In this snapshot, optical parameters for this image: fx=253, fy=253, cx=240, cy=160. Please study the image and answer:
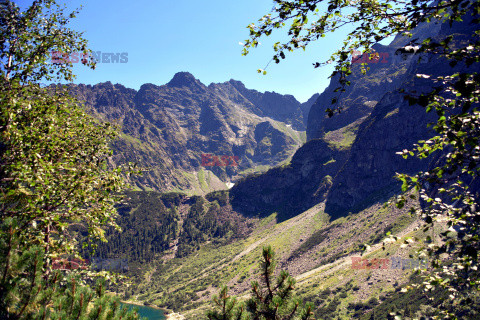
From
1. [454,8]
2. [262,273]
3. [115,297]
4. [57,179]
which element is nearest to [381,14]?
[454,8]

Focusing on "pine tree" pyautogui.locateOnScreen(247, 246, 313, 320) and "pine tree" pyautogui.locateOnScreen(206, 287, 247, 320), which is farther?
"pine tree" pyautogui.locateOnScreen(206, 287, 247, 320)

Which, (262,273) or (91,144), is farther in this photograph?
(91,144)

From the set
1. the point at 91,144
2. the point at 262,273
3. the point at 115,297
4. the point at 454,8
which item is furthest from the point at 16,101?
the point at 454,8

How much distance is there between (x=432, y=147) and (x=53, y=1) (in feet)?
55.6

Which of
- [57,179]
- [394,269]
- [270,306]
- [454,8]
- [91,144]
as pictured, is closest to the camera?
[454,8]

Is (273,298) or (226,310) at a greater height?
(273,298)

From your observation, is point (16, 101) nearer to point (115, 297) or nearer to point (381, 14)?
point (115, 297)

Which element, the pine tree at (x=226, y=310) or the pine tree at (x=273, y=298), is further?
the pine tree at (x=226, y=310)

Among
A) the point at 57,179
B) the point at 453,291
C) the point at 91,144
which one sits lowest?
the point at 453,291

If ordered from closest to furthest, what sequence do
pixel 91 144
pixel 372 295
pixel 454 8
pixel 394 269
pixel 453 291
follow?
pixel 454 8 < pixel 453 291 < pixel 91 144 < pixel 372 295 < pixel 394 269

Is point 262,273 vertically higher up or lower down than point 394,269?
higher up

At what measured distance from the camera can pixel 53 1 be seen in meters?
12.5

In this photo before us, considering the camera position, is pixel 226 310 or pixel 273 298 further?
pixel 226 310

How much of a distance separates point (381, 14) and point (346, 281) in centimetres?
17610
